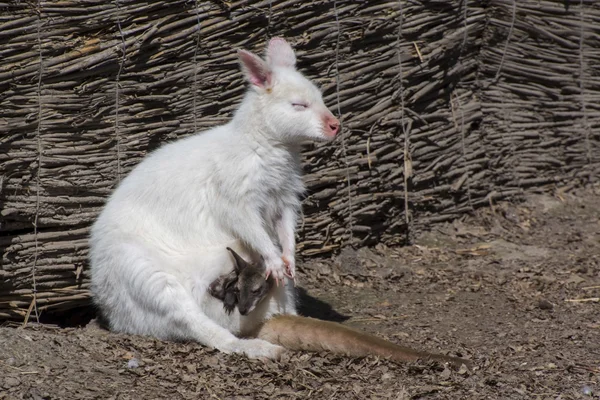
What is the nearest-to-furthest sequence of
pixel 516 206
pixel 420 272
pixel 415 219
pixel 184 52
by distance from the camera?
pixel 184 52 → pixel 420 272 → pixel 415 219 → pixel 516 206

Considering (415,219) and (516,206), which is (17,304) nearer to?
(415,219)

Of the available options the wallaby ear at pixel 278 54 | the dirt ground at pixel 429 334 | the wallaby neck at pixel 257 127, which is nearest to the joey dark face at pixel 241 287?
the dirt ground at pixel 429 334

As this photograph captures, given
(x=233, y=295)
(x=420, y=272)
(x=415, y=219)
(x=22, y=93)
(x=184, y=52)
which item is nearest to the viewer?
(x=233, y=295)

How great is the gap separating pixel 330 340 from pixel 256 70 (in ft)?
5.20

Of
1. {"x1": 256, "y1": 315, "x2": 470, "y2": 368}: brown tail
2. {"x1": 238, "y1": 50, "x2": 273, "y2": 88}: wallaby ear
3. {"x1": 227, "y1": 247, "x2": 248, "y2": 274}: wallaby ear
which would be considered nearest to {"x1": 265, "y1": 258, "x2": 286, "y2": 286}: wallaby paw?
{"x1": 227, "y1": 247, "x2": 248, "y2": 274}: wallaby ear

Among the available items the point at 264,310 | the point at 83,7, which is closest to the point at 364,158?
the point at 264,310

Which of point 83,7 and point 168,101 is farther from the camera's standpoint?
point 168,101

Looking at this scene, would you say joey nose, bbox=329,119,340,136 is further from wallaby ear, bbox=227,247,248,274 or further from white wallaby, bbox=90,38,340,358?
wallaby ear, bbox=227,247,248,274

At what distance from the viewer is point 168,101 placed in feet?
18.4

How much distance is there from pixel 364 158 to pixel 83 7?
7.93 feet

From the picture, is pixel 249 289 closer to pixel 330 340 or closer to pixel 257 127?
pixel 330 340

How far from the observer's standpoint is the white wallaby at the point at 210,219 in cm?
464

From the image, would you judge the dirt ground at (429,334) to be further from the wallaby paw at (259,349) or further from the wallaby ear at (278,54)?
the wallaby ear at (278,54)

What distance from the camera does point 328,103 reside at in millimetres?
6180
